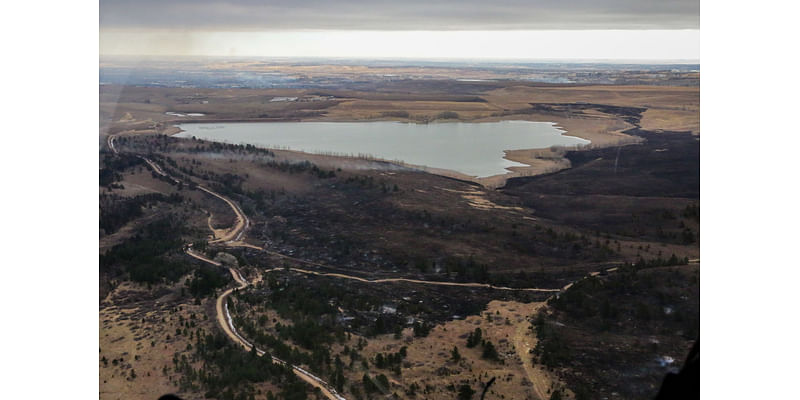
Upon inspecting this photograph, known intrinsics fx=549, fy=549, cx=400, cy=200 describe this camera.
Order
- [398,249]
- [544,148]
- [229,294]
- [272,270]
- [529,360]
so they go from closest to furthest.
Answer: [529,360] → [229,294] → [272,270] → [398,249] → [544,148]

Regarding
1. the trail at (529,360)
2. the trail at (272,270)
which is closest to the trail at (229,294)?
the trail at (272,270)

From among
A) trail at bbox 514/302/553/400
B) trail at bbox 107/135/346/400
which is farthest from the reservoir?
trail at bbox 514/302/553/400

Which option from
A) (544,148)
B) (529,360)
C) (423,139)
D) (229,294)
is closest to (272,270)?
(229,294)

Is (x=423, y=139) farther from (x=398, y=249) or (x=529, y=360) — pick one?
(x=529, y=360)

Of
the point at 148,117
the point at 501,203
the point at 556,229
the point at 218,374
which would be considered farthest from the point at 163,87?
the point at 556,229

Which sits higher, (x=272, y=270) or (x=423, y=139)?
(x=423, y=139)

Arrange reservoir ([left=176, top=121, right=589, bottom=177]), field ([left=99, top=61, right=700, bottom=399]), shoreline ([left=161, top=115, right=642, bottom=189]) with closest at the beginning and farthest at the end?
field ([left=99, top=61, right=700, bottom=399]), shoreline ([left=161, top=115, right=642, bottom=189]), reservoir ([left=176, top=121, right=589, bottom=177])

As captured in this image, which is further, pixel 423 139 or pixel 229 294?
pixel 423 139

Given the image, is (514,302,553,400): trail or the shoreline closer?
(514,302,553,400): trail

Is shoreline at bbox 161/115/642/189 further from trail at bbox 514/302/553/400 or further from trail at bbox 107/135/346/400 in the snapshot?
trail at bbox 514/302/553/400
